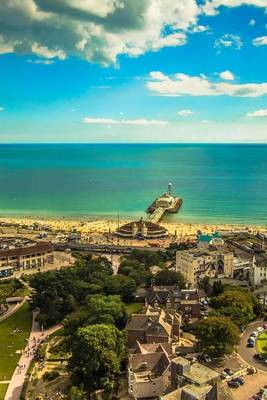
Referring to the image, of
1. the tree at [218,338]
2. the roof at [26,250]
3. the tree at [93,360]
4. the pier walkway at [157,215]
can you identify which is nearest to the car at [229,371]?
the tree at [218,338]

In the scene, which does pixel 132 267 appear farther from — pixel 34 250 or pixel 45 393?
pixel 45 393

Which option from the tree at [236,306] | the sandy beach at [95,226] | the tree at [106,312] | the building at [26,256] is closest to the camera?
the tree at [106,312]

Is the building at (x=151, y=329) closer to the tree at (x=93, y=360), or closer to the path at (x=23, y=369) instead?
the tree at (x=93, y=360)

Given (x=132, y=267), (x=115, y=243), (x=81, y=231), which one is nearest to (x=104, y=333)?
(x=132, y=267)

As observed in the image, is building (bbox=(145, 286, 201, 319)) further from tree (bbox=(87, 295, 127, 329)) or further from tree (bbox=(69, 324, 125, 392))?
tree (bbox=(69, 324, 125, 392))

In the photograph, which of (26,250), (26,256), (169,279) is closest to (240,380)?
(169,279)

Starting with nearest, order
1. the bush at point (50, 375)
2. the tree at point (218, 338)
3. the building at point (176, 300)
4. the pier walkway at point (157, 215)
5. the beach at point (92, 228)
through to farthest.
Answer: the bush at point (50, 375)
the tree at point (218, 338)
the building at point (176, 300)
the beach at point (92, 228)
the pier walkway at point (157, 215)

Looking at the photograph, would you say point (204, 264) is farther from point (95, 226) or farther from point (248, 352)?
point (95, 226)
